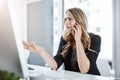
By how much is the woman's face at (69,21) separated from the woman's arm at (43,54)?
295 millimetres

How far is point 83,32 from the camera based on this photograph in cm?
140

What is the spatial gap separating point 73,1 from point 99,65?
1.57 feet

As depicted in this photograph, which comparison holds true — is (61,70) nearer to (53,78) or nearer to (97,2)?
(53,78)

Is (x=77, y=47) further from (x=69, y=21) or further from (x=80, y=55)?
(x=69, y=21)

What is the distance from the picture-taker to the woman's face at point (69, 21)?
4.85 feet

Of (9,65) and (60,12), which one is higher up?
(60,12)

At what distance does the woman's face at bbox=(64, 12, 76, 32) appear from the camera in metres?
1.48

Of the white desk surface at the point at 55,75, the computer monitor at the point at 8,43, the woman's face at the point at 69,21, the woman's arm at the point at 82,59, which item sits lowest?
the white desk surface at the point at 55,75

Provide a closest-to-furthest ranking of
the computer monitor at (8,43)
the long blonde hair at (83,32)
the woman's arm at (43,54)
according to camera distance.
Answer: the computer monitor at (8,43)
the long blonde hair at (83,32)
the woman's arm at (43,54)

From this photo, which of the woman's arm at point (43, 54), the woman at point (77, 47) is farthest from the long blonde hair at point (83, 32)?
the woman's arm at point (43, 54)

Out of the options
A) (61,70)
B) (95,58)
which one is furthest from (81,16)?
(61,70)

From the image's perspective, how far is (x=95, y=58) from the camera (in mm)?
1351

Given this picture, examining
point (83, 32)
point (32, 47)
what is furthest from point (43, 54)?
point (83, 32)

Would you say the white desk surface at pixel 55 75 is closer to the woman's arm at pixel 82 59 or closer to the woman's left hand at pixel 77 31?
the woman's arm at pixel 82 59
